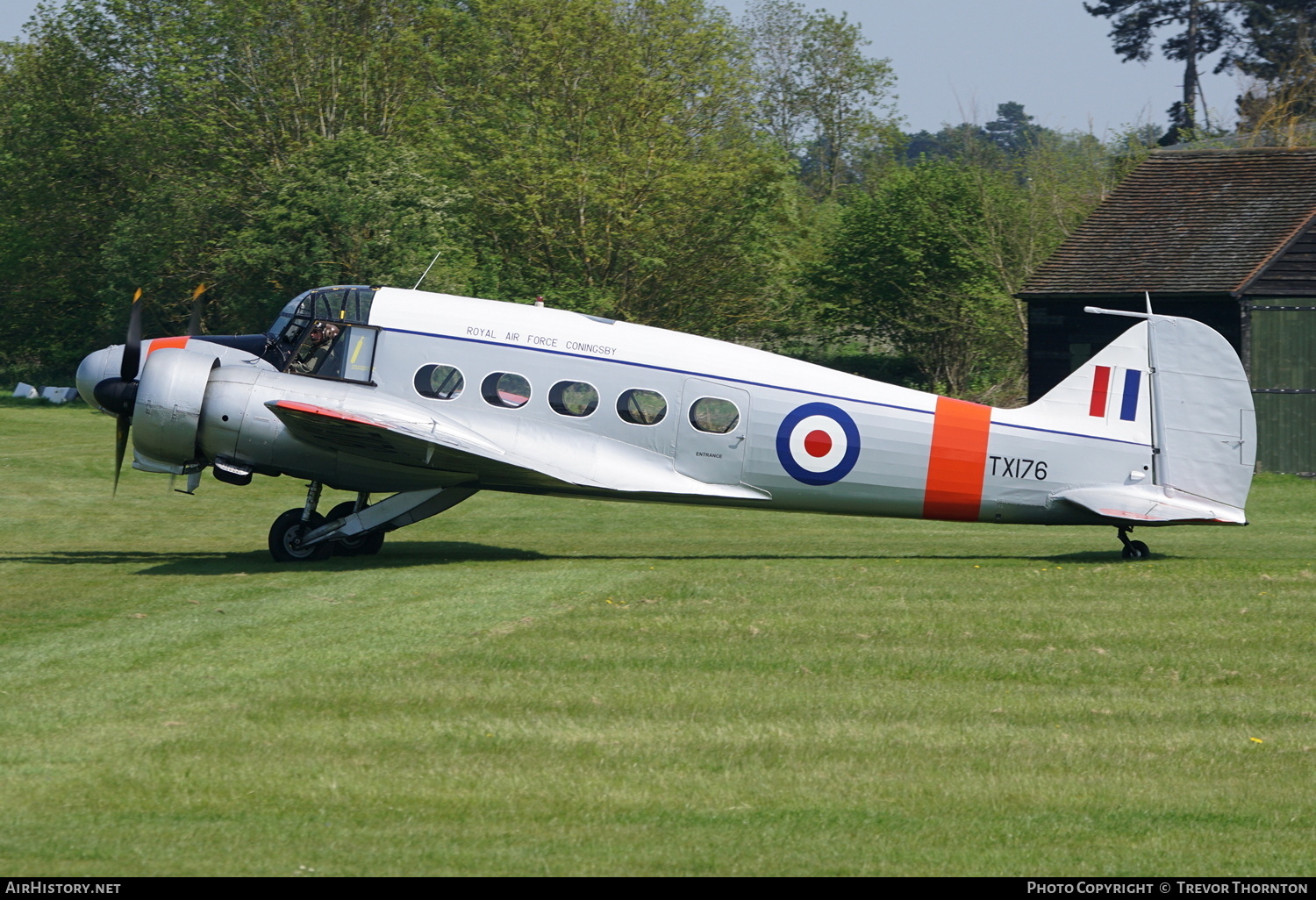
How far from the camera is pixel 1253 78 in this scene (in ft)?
241

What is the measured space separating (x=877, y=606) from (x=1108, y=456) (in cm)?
449

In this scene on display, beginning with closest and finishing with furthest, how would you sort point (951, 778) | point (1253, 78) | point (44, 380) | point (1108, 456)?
point (951, 778), point (1108, 456), point (44, 380), point (1253, 78)

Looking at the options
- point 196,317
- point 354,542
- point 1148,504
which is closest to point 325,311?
point 196,317

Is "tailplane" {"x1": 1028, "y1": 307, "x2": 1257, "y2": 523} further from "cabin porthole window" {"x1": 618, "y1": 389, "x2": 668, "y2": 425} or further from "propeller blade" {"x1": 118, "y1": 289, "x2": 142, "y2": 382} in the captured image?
"propeller blade" {"x1": 118, "y1": 289, "x2": 142, "y2": 382}

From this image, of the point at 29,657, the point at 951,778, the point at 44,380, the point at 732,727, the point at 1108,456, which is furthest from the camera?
the point at 44,380

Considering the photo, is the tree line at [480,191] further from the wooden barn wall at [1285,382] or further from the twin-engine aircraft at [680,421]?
the twin-engine aircraft at [680,421]

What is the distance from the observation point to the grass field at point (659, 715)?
678 cm

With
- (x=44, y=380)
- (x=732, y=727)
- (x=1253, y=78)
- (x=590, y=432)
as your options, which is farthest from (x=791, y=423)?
(x=1253, y=78)

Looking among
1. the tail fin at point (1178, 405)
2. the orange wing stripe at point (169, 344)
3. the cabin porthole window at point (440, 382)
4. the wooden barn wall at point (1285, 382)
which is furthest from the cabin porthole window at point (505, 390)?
the wooden barn wall at point (1285, 382)

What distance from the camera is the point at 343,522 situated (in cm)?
1636

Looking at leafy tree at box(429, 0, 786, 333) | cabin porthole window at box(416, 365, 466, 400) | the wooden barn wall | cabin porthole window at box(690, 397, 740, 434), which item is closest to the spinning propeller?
cabin porthole window at box(416, 365, 466, 400)

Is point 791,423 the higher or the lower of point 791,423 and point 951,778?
the higher

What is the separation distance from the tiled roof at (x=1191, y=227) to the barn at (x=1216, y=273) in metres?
0.03

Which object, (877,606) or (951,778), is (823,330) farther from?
(951,778)
